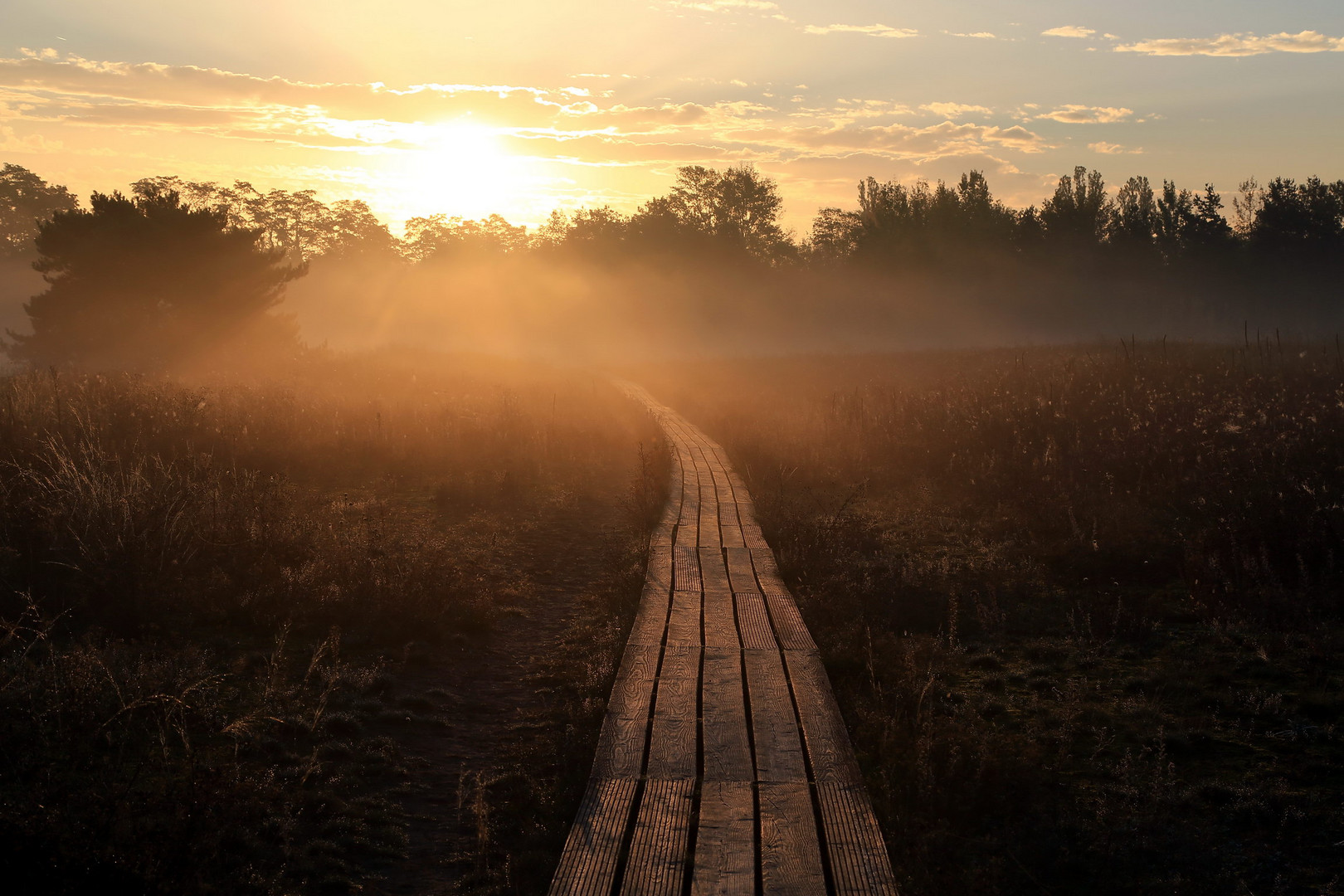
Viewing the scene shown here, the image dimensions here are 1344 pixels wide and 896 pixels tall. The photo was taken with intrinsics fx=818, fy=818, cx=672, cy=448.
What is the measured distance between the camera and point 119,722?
15.1ft

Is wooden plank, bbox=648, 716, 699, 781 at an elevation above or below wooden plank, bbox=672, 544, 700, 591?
above

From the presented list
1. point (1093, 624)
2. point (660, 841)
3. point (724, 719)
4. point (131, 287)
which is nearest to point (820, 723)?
point (724, 719)

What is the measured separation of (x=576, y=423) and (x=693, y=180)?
58739mm


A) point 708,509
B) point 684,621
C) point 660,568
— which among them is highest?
point 684,621

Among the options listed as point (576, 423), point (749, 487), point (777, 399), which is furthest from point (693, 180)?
point (749, 487)

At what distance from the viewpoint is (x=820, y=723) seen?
516 cm

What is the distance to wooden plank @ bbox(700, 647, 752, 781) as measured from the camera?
4.57 meters

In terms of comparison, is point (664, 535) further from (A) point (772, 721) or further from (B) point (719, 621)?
(A) point (772, 721)

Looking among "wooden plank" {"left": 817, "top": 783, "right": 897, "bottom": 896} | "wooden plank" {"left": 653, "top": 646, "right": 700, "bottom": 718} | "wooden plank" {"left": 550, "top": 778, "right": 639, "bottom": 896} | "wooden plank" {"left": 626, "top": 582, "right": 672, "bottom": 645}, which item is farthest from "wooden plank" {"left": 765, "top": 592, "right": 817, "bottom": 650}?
"wooden plank" {"left": 550, "top": 778, "right": 639, "bottom": 896}

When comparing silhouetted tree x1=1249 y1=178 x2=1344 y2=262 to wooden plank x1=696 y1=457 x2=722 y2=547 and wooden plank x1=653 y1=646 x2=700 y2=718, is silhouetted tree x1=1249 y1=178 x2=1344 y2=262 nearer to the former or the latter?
wooden plank x1=696 y1=457 x2=722 y2=547

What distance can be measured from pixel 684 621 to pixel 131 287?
79.8ft

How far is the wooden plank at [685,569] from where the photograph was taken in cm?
836

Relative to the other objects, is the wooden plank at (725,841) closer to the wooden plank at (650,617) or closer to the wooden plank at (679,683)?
the wooden plank at (679,683)

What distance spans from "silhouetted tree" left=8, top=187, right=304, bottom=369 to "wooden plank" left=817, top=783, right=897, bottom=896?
83.3ft
